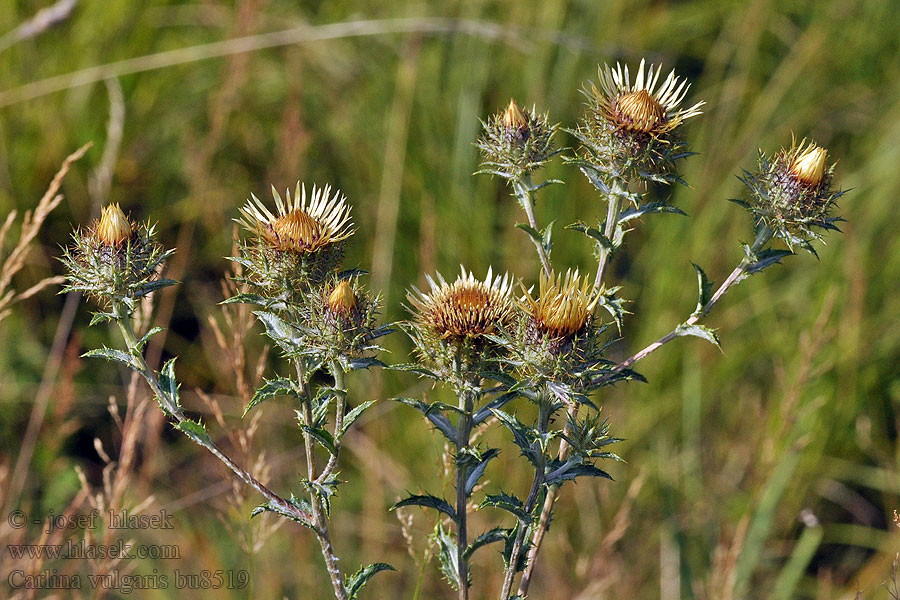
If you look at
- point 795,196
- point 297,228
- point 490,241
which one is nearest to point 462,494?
point 297,228

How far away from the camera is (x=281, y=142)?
3244 mm

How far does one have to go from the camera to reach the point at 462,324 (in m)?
1.38

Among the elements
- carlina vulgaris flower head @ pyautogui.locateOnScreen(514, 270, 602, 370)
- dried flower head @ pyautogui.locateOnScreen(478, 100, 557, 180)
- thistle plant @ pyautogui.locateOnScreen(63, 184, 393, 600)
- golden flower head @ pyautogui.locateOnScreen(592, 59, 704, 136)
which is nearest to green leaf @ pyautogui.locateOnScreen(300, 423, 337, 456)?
thistle plant @ pyautogui.locateOnScreen(63, 184, 393, 600)

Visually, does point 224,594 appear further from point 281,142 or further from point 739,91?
point 739,91

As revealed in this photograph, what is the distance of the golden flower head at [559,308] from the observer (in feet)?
4.12

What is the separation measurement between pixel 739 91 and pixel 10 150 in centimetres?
316

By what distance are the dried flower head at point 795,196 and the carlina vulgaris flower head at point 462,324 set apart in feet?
1.59

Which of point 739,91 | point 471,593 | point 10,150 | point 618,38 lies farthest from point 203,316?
point 739,91

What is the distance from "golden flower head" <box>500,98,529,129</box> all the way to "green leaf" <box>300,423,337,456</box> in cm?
69

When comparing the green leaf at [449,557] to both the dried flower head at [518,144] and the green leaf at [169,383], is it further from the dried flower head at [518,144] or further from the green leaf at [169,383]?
the dried flower head at [518,144]

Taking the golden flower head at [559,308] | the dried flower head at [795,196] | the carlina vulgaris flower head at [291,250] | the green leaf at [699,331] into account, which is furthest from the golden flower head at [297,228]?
the dried flower head at [795,196]

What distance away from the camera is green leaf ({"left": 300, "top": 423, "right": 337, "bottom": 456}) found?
4.08 ft

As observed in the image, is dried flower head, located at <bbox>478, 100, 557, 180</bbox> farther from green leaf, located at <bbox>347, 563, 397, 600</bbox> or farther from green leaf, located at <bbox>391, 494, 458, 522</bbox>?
green leaf, located at <bbox>347, 563, 397, 600</bbox>

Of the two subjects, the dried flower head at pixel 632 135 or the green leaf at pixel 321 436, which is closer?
the green leaf at pixel 321 436
